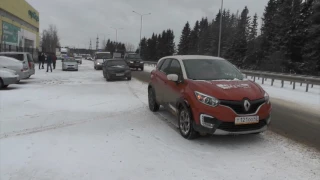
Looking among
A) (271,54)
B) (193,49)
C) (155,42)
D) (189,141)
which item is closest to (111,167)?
(189,141)

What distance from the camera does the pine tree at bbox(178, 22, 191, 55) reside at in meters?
85.2

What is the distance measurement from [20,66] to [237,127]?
49.6 feet

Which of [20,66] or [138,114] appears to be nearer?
[138,114]

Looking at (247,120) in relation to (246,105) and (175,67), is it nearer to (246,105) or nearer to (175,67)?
(246,105)

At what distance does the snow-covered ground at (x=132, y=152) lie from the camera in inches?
169

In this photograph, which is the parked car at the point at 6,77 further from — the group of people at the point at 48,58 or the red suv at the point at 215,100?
the group of people at the point at 48,58

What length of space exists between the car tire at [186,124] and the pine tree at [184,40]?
78868mm

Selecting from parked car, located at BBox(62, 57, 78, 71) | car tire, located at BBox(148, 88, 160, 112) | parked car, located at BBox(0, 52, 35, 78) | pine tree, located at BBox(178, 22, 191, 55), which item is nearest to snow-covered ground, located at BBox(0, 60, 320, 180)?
car tire, located at BBox(148, 88, 160, 112)

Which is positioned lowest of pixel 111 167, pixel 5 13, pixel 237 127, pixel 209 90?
pixel 111 167

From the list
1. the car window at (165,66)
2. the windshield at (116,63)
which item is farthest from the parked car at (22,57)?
the car window at (165,66)

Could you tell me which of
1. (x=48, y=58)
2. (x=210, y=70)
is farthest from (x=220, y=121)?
(x=48, y=58)

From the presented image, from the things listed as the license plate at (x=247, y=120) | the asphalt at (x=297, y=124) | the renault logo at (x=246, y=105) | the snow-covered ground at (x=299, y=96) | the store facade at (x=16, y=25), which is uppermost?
the store facade at (x=16, y=25)

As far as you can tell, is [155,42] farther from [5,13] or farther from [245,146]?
[245,146]

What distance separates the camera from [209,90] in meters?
5.52
